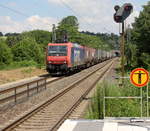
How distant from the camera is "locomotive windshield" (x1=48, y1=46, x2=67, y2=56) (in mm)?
29844

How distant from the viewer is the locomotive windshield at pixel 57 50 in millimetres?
29844

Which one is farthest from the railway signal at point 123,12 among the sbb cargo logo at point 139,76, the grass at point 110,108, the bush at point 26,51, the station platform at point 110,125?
the bush at point 26,51

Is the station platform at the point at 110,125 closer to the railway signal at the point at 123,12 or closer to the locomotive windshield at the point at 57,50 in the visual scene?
the railway signal at the point at 123,12

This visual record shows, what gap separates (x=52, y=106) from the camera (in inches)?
552

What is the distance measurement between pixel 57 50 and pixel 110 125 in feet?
79.1

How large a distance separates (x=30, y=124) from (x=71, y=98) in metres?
6.39

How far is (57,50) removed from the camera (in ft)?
99.0

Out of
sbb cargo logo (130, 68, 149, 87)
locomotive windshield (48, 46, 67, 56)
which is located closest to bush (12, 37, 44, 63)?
locomotive windshield (48, 46, 67, 56)

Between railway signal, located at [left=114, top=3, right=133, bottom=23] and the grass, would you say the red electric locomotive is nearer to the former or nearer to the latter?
railway signal, located at [left=114, top=3, right=133, bottom=23]

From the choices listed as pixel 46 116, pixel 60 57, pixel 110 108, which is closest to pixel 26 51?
pixel 60 57

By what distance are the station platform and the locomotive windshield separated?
22938 millimetres

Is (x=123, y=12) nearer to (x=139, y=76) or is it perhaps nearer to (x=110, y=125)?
(x=139, y=76)

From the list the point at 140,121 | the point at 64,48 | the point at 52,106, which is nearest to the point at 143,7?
the point at 64,48

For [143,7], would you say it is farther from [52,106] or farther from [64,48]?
[52,106]
